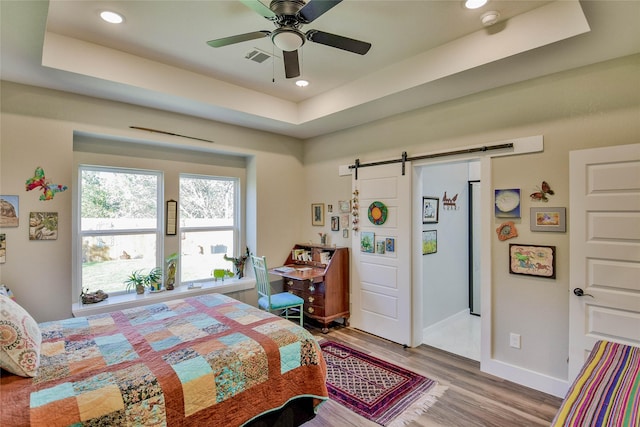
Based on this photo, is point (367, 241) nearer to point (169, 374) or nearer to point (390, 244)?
point (390, 244)

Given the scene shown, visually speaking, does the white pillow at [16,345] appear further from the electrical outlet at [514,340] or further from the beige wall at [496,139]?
the electrical outlet at [514,340]

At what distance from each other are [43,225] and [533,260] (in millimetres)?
4442

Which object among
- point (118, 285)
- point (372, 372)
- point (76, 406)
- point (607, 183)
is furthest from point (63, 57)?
point (607, 183)

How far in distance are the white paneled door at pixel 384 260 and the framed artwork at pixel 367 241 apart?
11 mm

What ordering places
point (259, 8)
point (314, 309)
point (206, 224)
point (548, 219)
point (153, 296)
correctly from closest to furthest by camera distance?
point (259, 8) < point (548, 219) < point (153, 296) < point (314, 309) < point (206, 224)

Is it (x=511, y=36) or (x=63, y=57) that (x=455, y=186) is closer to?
(x=511, y=36)

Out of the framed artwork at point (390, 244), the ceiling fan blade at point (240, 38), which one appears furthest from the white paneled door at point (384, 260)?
the ceiling fan blade at point (240, 38)

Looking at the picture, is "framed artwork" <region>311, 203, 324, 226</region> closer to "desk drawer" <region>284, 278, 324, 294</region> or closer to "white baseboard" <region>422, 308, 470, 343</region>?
"desk drawer" <region>284, 278, 324, 294</region>

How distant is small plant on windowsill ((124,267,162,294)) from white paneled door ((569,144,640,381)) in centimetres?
417

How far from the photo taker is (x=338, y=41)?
6.66ft

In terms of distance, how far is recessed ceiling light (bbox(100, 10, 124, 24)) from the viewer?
2.23 meters

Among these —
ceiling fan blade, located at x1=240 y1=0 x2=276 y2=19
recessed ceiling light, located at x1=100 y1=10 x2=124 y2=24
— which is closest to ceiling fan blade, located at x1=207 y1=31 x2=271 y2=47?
ceiling fan blade, located at x1=240 y1=0 x2=276 y2=19

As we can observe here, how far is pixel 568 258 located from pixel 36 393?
3.57m

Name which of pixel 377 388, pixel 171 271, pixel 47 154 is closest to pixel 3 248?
pixel 47 154
